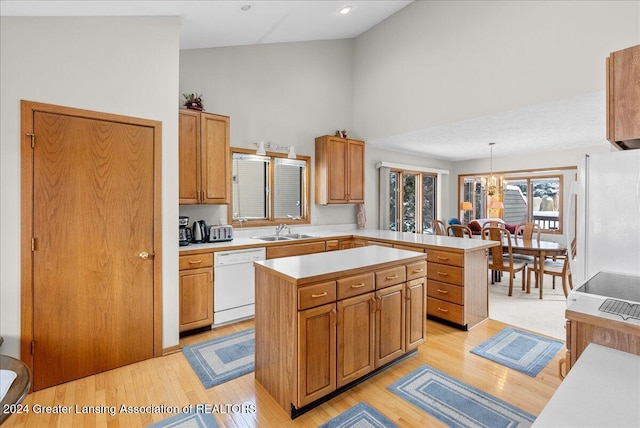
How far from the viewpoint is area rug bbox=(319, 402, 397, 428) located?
1.90 m

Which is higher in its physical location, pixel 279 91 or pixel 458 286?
pixel 279 91

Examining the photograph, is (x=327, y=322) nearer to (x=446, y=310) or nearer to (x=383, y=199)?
(x=446, y=310)

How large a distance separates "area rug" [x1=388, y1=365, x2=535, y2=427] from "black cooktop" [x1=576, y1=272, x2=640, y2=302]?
3.09 feet

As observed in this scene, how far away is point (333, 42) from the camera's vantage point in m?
5.18

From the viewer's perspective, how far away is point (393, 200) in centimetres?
645

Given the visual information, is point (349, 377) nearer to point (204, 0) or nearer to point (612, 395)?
point (612, 395)

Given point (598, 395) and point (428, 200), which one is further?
point (428, 200)

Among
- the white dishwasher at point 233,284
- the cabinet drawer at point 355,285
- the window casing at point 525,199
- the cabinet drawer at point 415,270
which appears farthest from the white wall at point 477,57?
the window casing at point 525,199

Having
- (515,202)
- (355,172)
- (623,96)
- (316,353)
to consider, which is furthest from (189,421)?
(515,202)

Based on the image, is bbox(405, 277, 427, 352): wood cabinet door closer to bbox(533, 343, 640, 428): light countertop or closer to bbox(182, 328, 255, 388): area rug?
bbox(182, 328, 255, 388): area rug

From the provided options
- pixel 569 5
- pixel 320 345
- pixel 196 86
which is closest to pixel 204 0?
pixel 196 86

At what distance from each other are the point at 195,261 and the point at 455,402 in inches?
101

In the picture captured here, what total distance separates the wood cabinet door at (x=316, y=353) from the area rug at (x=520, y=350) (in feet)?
5.14

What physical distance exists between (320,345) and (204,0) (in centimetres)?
293
